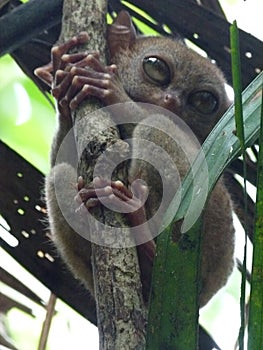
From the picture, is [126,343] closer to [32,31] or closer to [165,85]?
[32,31]

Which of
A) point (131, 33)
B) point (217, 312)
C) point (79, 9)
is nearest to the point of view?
point (79, 9)

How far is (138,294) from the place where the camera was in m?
2.01

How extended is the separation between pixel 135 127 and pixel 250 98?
155 cm

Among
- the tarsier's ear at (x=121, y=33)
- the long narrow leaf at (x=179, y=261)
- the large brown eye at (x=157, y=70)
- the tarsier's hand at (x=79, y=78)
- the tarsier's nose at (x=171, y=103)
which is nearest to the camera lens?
the long narrow leaf at (x=179, y=261)

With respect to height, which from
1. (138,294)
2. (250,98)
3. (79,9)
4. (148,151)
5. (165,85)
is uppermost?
(165,85)

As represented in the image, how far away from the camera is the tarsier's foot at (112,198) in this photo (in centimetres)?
230

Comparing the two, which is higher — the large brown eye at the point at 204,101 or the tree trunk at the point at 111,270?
the large brown eye at the point at 204,101

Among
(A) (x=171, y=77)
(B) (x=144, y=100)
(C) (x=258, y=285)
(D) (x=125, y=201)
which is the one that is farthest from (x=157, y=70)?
(C) (x=258, y=285)

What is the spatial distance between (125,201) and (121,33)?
5.24 feet

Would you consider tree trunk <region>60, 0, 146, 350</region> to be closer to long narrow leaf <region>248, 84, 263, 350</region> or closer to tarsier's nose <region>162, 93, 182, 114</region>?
long narrow leaf <region>248, 84, 263, 350</region>

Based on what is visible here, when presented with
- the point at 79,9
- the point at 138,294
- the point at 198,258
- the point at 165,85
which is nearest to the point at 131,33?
the point at 165,85

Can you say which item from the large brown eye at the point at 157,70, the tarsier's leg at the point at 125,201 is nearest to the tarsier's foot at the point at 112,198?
the tarsier's leg at the point at 125,201

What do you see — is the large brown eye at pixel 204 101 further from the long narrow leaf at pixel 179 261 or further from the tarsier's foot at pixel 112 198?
the long narrow leaf at pixel 179 261

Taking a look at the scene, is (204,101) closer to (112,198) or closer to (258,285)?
(112,198)
